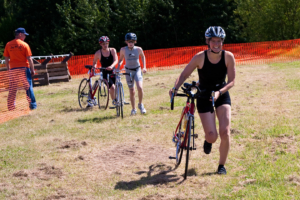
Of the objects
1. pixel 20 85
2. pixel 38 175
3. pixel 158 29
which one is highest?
pixel 158 29

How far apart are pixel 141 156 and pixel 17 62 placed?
6.51 metres

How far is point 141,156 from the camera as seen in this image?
674 cm

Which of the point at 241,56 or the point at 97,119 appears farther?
the point at 241,56

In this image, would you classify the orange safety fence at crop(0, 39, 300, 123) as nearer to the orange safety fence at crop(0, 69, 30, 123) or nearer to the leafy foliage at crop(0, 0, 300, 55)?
the orange safety fence at crop(0, 69, 30, 123)

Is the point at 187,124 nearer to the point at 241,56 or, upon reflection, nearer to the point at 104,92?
the point at 104,92

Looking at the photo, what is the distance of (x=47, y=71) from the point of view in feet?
68.0

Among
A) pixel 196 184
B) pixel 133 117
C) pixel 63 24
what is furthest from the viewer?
pixel 63 24

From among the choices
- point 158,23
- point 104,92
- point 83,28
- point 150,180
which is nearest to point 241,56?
point 104,92

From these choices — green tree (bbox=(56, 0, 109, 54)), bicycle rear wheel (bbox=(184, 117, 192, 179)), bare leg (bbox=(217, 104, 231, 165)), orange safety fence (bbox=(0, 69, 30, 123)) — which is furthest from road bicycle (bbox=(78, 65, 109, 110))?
green tree (bbox=(56, 0, 109, 54))

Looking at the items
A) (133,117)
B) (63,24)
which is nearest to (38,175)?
(133,117)

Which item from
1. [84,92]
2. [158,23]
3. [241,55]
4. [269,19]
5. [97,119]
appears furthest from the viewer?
[158,23]

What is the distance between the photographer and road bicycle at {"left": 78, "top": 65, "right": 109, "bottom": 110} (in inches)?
428

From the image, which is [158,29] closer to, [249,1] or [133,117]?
[249,1]

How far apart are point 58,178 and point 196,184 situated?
2.14m
